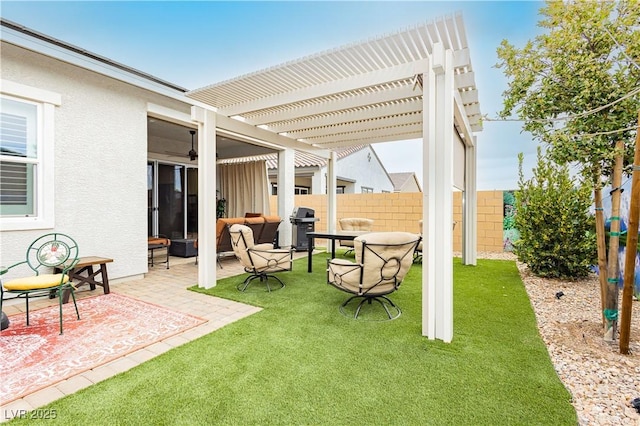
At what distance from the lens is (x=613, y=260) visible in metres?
2.85

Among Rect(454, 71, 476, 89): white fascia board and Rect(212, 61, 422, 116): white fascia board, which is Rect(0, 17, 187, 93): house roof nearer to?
Rect(212, 61, 422, 116): white fascia board

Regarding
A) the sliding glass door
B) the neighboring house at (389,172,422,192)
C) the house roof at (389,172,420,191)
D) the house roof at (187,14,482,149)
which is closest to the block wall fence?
the house roof at (187,14,482,149)

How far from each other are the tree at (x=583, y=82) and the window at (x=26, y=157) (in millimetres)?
5719

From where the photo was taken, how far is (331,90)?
432 centimetres

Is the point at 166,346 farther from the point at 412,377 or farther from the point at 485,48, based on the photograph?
the point at 485,48

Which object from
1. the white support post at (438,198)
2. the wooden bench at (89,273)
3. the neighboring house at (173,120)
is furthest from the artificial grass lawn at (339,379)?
the wooden bench at (89,273)

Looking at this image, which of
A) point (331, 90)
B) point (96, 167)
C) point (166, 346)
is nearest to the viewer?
point (166, 346)

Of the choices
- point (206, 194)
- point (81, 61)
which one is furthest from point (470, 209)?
point (81, 61)

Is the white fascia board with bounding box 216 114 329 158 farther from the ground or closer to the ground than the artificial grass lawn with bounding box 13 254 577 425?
farther from the ground

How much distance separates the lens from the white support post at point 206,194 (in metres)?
4.89

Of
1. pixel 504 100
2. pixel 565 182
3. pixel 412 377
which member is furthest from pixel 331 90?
pixel 565 182

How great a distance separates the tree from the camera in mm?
2615

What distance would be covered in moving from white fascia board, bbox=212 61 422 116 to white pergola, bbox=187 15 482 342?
0.01 m

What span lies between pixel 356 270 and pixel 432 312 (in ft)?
2.98
